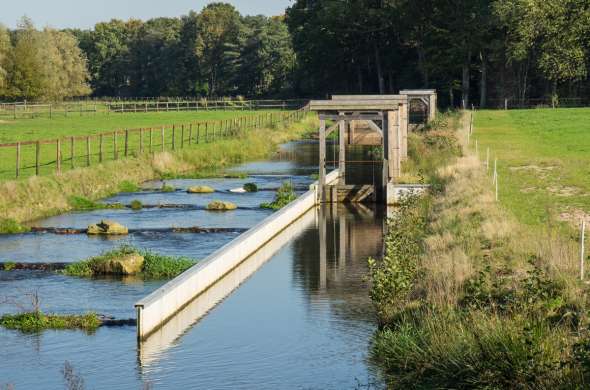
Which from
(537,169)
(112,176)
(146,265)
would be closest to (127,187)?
(112,176)

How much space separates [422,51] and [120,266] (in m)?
96.9

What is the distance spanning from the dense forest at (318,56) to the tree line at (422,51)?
15 centimetres

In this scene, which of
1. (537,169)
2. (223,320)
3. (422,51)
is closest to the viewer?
A: (223,320)

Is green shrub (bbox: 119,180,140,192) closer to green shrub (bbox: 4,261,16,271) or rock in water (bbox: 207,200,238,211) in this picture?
rock in water (bbox: 207,200,238,211)

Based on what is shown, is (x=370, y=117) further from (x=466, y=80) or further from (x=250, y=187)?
(x=466, y=80)

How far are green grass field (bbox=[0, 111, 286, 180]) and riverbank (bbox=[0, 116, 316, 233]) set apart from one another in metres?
1.39

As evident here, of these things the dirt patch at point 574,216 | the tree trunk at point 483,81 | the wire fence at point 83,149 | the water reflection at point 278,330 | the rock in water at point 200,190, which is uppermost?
the tree trunk at point 483,81

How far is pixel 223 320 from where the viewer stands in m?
23.5

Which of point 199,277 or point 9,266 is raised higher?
point 199,277

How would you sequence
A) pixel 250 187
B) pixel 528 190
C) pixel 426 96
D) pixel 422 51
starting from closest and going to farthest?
pixel 528 190 < pixel 250 187 < pixel 426 96 < pixel 422 51

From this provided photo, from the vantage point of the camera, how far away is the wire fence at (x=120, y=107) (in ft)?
397

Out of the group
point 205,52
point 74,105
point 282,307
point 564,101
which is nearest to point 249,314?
point 282,307

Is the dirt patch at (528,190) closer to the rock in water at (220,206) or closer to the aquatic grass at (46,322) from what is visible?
the rock in water at (220,206)

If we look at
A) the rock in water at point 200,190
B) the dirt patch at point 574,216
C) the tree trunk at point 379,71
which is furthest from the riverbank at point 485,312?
the tree trunk at point 379,71
